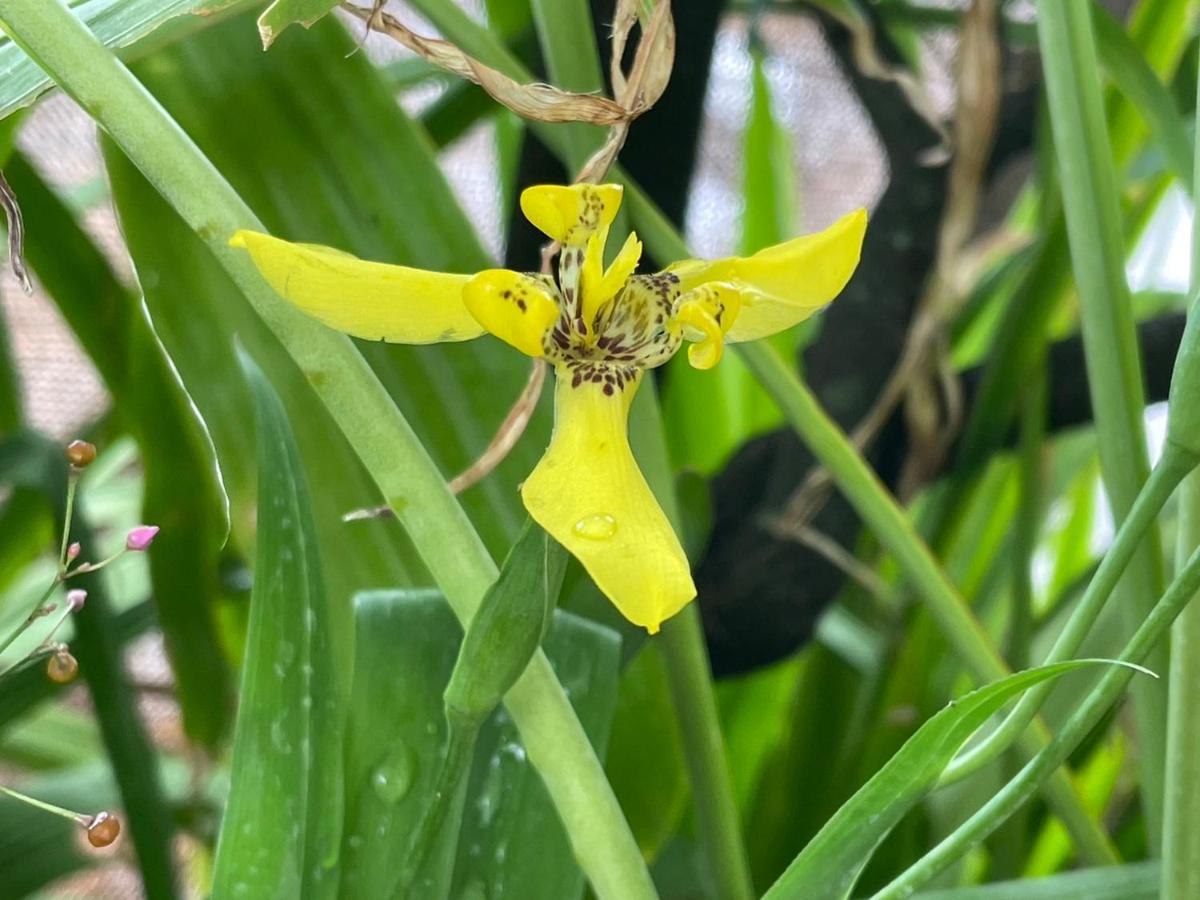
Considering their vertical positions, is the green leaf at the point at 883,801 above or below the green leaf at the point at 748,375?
above

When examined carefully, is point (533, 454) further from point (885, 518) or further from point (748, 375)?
point (748, 375)

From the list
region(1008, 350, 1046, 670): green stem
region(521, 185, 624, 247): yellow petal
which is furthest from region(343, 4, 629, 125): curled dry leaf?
region(1008, 350, 1046, 670): green stem

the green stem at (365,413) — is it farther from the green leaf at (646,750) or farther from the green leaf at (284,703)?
the green leaf at (646,750)

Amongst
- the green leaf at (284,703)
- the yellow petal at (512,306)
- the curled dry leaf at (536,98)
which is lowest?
the green leaf at (284,703)

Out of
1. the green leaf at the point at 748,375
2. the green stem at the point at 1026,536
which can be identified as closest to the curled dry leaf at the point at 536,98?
the green stem at the point at 1026,536

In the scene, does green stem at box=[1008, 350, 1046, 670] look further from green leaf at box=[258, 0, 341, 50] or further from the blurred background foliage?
green leaf at box=[258, 0, 341, 50]

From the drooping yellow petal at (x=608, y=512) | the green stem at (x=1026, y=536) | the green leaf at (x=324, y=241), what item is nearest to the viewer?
the drooping yellow petal at (x=608, y=512)

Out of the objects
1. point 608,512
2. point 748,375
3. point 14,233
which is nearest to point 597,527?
point 608,512
